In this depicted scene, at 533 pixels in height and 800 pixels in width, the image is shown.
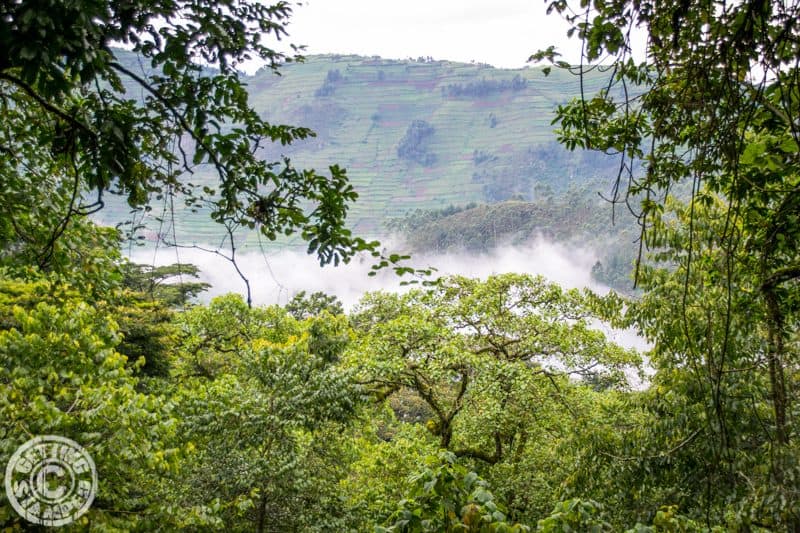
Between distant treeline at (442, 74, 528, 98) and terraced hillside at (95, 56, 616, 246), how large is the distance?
1.00ft

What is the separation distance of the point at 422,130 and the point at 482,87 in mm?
27282

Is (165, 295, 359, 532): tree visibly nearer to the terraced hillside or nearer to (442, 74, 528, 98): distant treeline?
the terraced hillside

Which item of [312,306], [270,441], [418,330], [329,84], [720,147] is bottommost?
[270,441]

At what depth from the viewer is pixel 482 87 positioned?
554ft

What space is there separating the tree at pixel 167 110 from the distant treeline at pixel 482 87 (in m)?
167

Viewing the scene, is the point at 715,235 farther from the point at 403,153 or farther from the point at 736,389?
the point at 403,153

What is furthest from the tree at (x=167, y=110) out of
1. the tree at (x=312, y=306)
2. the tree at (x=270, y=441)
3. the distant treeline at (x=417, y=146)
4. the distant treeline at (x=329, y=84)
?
the distant treeline at (x=329, y=84)

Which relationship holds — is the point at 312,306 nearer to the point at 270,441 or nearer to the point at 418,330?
the point at 418,330

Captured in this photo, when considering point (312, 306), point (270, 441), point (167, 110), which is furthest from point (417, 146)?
point (167, 110)

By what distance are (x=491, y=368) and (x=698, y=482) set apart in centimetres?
376

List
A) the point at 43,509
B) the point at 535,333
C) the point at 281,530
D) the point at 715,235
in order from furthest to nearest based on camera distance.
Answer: the point at 535,333 < the point at 281,530 < the point at 715,235 < the point at 43,509

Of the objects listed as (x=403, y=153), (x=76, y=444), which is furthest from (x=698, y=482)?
(x=403, y=153)

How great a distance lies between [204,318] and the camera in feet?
47.0

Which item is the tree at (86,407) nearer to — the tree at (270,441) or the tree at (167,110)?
the tree at (270,441)
